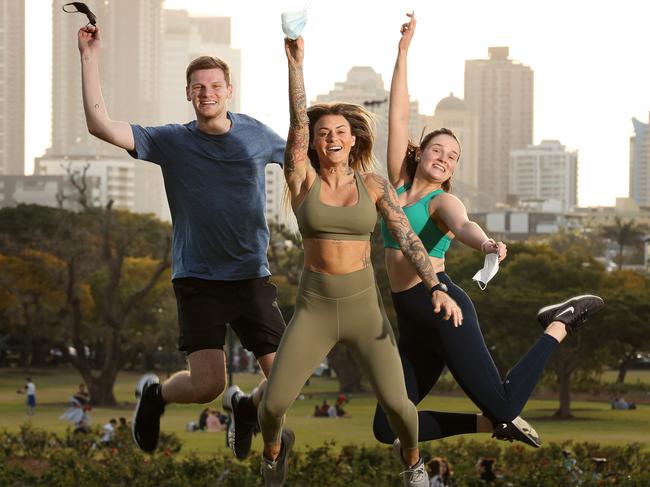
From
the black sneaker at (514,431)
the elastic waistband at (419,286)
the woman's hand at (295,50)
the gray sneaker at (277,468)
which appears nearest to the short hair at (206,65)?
the woman's hand at (295,50)

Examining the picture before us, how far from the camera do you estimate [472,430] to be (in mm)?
10195

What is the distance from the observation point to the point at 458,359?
9484 millimetres

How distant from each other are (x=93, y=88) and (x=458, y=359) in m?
2.89

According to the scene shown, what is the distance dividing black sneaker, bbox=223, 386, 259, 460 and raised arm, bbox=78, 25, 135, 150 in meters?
2.00

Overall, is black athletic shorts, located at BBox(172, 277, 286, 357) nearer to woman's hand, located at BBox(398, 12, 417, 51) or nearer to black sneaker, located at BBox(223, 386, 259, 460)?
black sneaker, located at BBox(223, 386, 259, 460)

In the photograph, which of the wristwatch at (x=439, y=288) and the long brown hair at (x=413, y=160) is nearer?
the wristwatch at (x=439, y=288)

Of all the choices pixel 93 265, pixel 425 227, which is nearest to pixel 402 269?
pixel 425 227

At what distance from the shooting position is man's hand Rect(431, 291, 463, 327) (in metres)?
8.80

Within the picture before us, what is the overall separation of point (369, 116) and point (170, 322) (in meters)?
68.0

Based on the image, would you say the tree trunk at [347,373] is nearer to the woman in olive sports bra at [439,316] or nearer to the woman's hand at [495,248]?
the woman in olive sports bra at [439,316]

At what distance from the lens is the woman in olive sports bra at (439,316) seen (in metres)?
9.52

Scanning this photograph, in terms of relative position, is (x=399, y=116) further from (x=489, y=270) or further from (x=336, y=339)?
(x=336, y=339)

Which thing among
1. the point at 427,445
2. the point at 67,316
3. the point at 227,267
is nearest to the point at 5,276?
the point at 67,316

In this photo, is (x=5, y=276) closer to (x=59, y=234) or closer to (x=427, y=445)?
(x=59, y=234)
